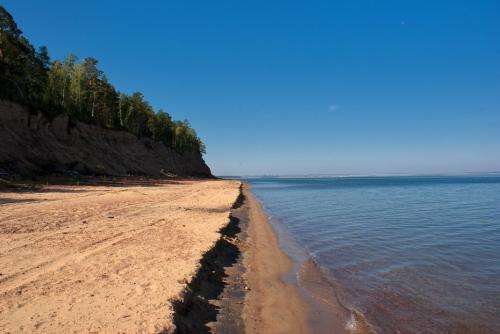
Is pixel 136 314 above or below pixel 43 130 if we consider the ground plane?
below

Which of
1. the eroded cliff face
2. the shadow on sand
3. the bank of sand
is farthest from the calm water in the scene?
the eroded cliff face

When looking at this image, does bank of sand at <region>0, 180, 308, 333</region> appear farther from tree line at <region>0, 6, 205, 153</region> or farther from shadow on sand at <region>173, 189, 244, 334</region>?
tree line at <region>0, 6, 205, 153</region>

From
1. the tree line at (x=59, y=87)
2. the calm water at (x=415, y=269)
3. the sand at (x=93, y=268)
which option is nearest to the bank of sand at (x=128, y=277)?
the sand at (x=93, y=268)

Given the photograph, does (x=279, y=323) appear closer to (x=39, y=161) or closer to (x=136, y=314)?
(x=136, y=314)

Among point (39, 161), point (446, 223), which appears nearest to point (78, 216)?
point (446, 223)

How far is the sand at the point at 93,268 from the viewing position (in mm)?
4496

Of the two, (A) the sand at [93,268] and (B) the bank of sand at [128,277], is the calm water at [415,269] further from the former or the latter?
(A) the sand at [93,268]

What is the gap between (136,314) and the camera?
15.5ft

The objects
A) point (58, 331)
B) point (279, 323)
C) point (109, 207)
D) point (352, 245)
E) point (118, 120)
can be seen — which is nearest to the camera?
point (58, 331)

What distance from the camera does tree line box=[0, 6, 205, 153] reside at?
121 feet

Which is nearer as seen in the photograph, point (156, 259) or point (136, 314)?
point (136, 314)

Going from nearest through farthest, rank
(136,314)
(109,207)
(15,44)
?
(136,314) < (109,207) < (15,44)

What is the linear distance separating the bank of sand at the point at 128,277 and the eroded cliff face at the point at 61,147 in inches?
797

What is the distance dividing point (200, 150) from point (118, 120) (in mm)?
63292
